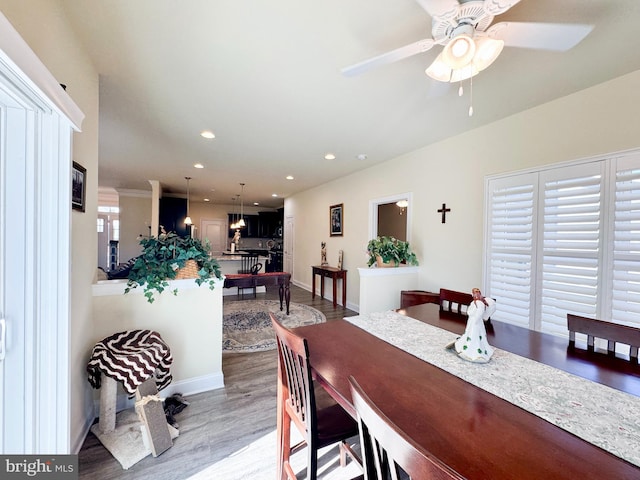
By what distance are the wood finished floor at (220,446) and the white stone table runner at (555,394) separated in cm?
96

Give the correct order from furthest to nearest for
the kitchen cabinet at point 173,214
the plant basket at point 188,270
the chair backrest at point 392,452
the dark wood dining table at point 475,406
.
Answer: the kitchen cabinet at point 173,214 < the plant basket at point 188,270 < the dark wood dining table at point 475,406 < the chair backrest at point 392,452

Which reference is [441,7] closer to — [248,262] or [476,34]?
[476,34]

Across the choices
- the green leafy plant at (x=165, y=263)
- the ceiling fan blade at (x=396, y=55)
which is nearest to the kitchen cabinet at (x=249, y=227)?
the green leafy plant at (x=165, y=263)

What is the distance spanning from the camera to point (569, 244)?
221cm

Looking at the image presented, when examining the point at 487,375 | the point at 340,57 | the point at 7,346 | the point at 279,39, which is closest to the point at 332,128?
the point at 340,57

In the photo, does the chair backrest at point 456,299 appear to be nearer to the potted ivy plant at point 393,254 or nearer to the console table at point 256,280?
the potted ivy plant at point 393,254

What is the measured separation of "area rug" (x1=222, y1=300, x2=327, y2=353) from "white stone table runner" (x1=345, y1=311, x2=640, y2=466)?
2258 mm

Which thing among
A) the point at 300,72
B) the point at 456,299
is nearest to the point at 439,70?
the point at 300,72

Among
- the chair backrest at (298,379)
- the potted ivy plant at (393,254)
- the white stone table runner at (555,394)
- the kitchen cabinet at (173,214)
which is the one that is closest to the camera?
the white stone table runner at (555,394)

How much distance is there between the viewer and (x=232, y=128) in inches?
114

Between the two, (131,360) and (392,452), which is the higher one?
(392,452)

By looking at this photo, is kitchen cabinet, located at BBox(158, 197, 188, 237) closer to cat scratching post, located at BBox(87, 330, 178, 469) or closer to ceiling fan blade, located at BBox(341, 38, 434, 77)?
cat scratching post, located at BBox(87, 330, 178, 469)

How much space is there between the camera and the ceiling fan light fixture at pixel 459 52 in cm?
118

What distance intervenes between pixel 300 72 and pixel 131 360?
7.53 feet
